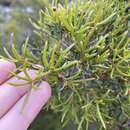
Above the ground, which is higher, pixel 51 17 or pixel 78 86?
pixel 51 17

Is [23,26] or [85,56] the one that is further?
[23,26]

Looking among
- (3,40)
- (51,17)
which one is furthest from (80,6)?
(3,40)

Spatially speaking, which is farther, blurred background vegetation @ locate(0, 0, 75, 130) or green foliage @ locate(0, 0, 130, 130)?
blurred background vegetation @ locate(0, 0, 75, 130)

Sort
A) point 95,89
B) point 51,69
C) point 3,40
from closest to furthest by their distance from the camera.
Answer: point 51,69 → point 95,89 → point 3,40

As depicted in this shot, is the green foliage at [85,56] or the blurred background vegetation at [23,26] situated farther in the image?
the blurred background vegetation at [23,26]

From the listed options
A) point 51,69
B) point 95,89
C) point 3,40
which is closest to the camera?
point 51,69

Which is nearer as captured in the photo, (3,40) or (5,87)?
(5,87)

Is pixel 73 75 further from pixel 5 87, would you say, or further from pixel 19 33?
pixel 19 33
